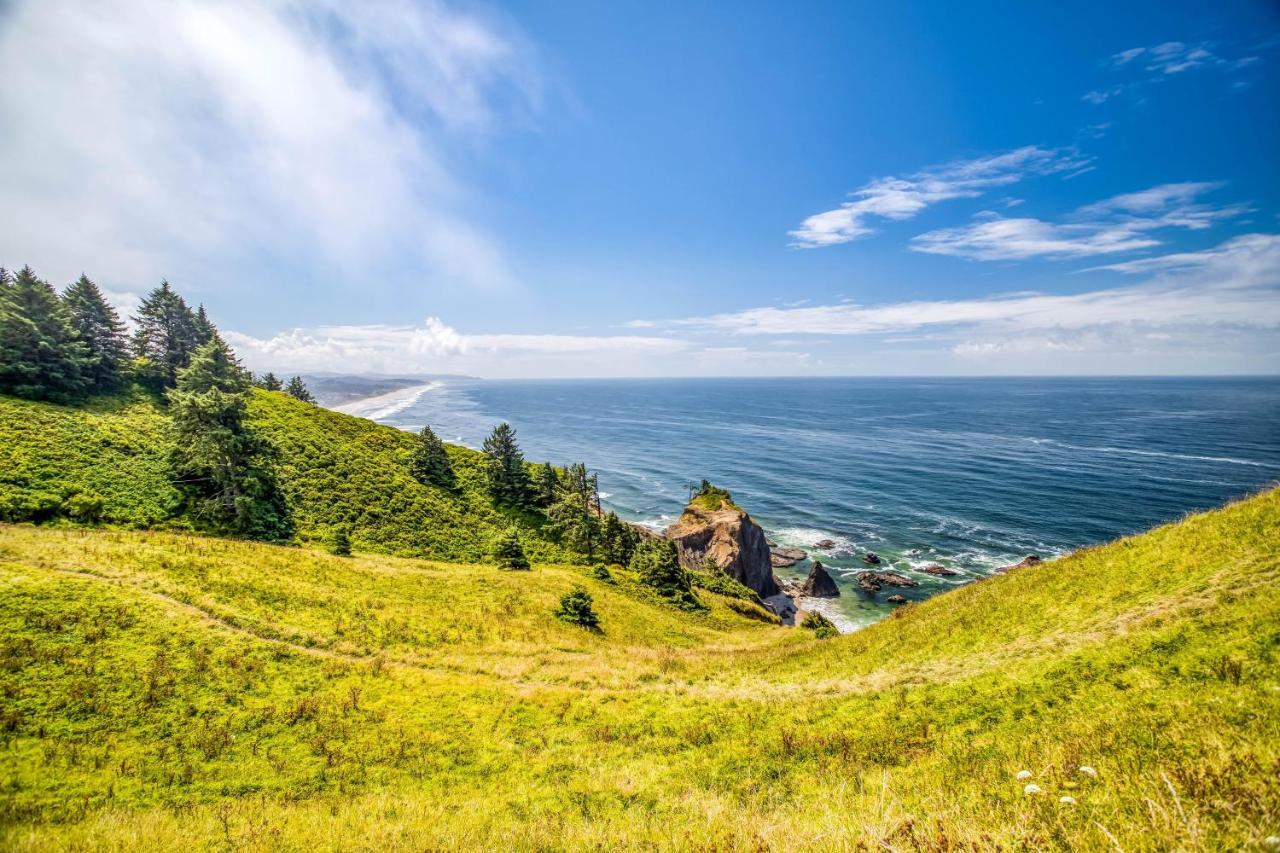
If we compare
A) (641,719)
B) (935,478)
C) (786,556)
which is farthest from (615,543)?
(935,478)

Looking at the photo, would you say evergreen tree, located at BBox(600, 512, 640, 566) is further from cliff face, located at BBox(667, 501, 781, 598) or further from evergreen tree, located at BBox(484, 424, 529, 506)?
evergreen tree, located at BBox(484, 424, 529, 506)

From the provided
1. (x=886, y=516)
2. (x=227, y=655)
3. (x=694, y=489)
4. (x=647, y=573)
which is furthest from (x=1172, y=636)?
(x=694, y=489)

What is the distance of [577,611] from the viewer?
30.2 meters

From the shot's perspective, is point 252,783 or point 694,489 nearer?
point 252,783

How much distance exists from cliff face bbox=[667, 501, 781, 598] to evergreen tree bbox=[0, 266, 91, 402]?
65.1m

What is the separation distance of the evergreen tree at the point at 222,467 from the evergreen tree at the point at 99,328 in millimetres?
17121

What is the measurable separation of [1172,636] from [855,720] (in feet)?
27.2

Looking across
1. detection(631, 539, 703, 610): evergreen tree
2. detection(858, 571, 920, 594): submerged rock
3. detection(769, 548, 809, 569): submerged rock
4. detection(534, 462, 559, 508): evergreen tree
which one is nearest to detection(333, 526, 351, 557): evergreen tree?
detection(534, 462, 559, 508): evergreen tree

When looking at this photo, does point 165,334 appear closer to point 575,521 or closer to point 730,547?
point 575,521

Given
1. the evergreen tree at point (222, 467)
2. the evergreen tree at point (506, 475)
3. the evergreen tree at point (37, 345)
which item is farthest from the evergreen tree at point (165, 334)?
the evergreen tree at point (506, 475)

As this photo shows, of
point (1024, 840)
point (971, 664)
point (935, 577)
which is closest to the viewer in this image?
point (1024, 840)

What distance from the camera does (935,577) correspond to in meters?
58.4

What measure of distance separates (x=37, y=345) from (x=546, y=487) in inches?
1919

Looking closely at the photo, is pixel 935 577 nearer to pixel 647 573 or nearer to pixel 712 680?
pixel 647 573
